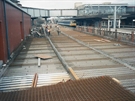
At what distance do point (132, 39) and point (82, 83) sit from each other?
12.7 metres

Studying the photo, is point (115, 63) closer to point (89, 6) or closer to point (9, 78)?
point (9, 78)

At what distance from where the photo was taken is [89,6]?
69.1 meters

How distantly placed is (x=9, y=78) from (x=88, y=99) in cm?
444

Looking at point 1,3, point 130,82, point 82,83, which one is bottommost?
point 130,82

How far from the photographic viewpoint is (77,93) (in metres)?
4.71

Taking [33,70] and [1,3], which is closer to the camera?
[33,70]

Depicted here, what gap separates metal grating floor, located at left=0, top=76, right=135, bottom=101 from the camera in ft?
14.4

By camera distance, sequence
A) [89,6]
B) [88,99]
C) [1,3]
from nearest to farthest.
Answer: [88,99]
[1,3]
[89,6]

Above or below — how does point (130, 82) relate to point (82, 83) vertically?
below

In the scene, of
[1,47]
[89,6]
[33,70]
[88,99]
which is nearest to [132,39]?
[33,70]

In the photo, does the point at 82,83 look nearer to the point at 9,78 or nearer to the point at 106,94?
the point at 106,94

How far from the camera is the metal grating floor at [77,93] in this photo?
438 centimetres

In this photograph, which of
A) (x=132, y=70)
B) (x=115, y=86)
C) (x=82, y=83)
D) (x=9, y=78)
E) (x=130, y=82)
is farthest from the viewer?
(x=132, y=70)

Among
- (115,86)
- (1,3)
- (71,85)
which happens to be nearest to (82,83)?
Answer: (71,85)
